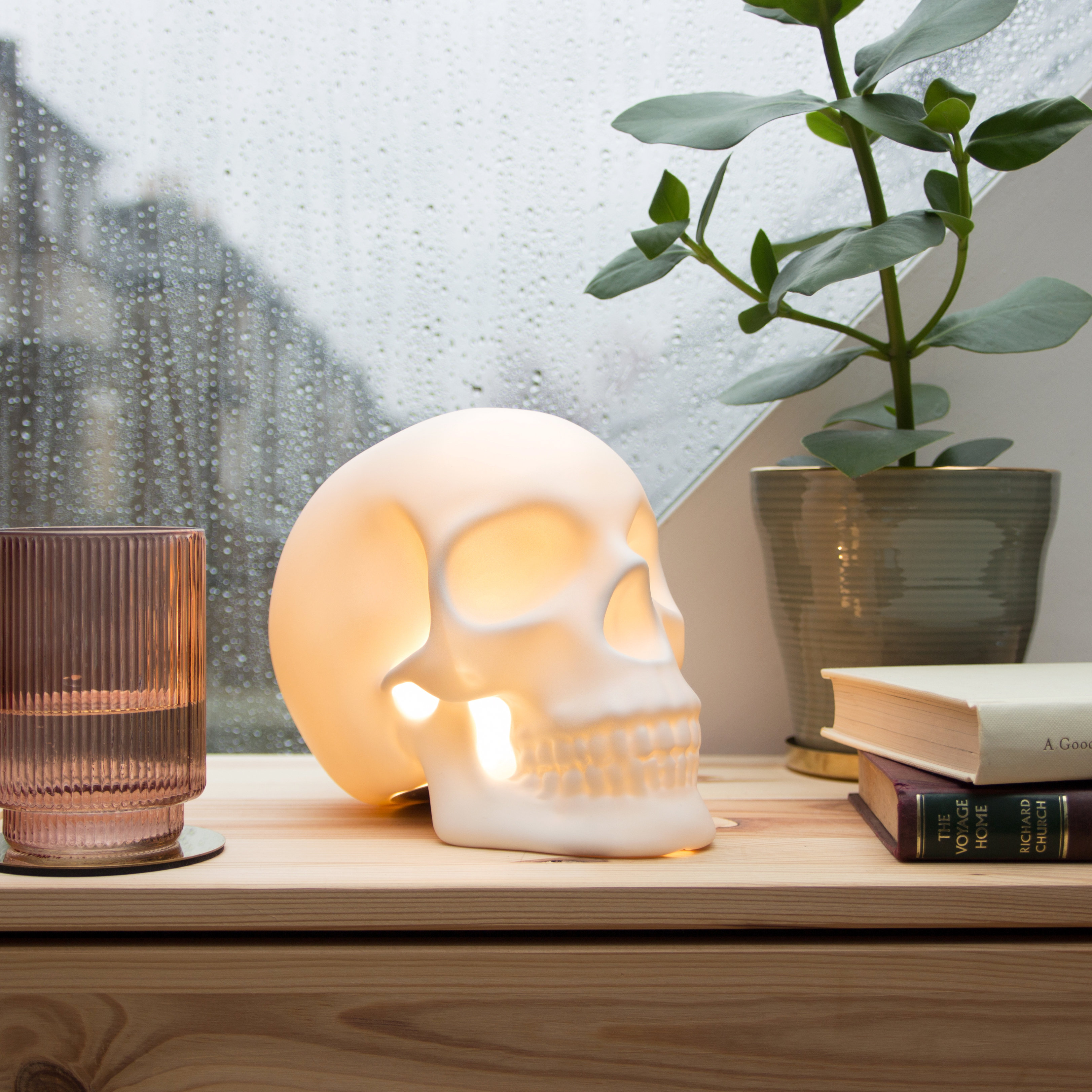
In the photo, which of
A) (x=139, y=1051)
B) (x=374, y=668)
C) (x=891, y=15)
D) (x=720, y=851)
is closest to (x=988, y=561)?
(x=720, y=851)

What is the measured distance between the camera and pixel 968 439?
1137mm

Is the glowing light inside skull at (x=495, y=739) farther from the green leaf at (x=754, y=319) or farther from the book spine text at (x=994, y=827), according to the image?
the green leaf at (x=754, y=319)

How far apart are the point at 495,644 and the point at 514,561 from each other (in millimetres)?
80

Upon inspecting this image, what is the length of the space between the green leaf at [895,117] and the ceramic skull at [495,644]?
0.34 meters

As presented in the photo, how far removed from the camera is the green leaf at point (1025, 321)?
0.89 m

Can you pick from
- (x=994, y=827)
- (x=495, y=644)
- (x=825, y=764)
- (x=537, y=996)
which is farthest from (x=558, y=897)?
(x=825, y=764)

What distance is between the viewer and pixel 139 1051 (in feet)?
2.10

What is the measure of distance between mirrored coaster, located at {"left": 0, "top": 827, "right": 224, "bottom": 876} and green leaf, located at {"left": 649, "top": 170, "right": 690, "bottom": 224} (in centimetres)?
68

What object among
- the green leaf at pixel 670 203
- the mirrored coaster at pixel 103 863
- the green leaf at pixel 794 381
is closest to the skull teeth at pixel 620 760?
the mirrored coaster at pixel 103 863

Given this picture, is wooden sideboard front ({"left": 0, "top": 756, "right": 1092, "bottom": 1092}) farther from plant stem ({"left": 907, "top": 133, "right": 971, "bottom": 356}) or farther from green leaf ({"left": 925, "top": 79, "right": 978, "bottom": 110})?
green leaf ({"left": 925, "top": 79, "right": 978, "bottom": 110})

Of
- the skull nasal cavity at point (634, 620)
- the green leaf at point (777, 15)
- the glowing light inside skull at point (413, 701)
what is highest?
the green leaf at point (777, 15)

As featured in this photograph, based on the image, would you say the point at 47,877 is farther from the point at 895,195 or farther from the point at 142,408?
the point at 895,195

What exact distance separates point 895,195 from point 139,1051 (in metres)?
1.12

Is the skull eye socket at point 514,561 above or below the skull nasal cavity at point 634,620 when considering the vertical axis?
above
